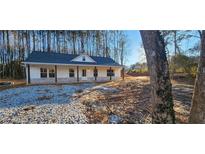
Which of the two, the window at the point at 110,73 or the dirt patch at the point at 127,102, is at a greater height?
the window at the point at 110,73

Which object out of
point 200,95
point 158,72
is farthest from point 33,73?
point 200,95

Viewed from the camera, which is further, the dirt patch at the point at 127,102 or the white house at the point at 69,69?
the white house at the point at 69,69

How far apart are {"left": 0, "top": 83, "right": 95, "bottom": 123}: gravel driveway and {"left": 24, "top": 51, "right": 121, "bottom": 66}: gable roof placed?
1.33ft

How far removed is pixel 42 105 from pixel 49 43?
0.92m

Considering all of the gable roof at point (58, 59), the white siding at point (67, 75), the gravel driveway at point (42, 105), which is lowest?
the gravel driveway at point (42, 105)

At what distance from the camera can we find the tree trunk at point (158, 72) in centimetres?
213

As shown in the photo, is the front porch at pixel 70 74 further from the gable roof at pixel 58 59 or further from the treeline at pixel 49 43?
the treeline at pixel 49 43

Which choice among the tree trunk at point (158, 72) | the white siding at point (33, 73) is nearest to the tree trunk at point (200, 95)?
the tree trunk at point (158, 72)

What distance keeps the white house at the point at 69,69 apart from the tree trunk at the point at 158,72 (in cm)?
119

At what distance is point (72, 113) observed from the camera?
3008 mm
